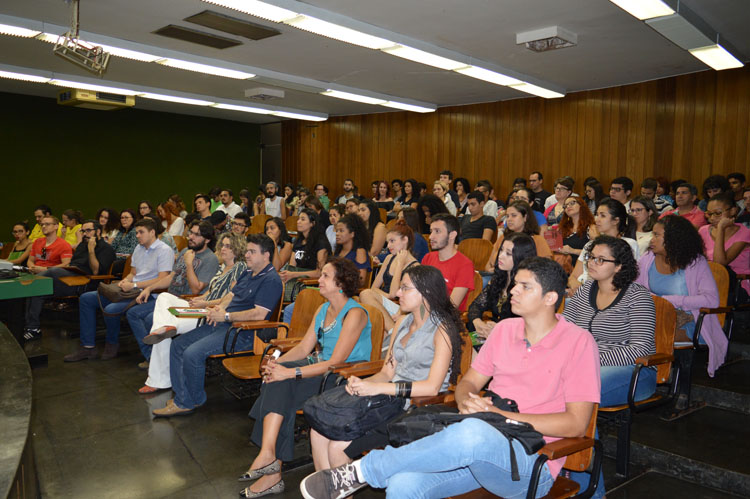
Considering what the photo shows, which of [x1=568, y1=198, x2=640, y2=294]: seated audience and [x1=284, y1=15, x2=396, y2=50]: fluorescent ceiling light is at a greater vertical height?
[x1=284, y1=15, x2=396, y2=50]: fluorescent ceiling light

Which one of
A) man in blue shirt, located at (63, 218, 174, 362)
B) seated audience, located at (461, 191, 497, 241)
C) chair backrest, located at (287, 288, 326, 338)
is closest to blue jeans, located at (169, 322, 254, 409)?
chair backrest, located at (287, 288, 326, 338)

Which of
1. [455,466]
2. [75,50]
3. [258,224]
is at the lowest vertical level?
[455,466]

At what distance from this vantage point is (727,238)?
15.6 ft

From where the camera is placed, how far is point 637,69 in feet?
24.0

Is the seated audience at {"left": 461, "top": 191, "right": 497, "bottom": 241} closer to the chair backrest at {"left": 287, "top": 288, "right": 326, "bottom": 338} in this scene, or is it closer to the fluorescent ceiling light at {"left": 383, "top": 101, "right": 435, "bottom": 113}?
the chair backrest at {"left": 287, "top": 288, "right": 326, "bottom": 338}

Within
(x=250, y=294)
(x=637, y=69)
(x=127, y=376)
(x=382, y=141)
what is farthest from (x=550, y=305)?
(x=382, y=141)

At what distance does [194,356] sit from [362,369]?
1464 millimetres

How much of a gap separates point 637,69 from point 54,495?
7596 millimetres

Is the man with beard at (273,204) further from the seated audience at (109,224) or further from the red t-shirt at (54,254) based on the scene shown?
the red t-shirt at (54,254)

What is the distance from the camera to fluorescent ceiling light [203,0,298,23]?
456cm

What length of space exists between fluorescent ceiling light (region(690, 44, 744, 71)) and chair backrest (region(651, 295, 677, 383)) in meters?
3.74

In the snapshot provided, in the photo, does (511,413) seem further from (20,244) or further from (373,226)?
(20,244)

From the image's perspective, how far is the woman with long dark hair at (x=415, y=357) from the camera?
2477 mm

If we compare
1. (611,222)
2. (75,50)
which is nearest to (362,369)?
(611,222)
